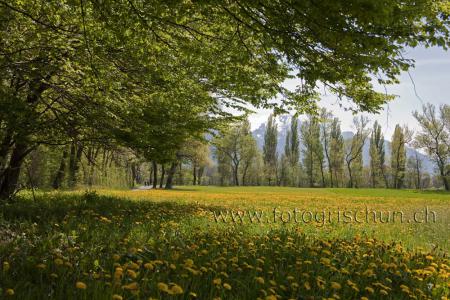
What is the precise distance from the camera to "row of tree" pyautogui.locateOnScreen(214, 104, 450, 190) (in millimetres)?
66500

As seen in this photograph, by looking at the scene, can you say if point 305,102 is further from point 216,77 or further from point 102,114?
point 102,114

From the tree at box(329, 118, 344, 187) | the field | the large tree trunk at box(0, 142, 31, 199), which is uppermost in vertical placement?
the tree at box(329, 118, 344, 187)

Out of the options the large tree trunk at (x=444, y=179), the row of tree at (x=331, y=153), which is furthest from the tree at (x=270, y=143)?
the large tree trunk at (x=444, y=179)

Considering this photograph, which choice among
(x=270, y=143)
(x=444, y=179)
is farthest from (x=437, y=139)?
(x=270, y=143)

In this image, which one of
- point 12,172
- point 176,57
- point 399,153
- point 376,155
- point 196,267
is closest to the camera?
point 196,267

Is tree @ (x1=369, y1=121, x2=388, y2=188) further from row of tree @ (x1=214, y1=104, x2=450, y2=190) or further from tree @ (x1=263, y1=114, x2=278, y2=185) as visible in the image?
tree @ (x1=263, y1=114, x2=278, y2=185)

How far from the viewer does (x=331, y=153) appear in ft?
284

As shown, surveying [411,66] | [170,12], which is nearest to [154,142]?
[170,12]

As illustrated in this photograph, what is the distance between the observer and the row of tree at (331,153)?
66500mm

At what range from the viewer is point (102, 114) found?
10.1 m

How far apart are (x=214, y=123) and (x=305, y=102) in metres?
5.02

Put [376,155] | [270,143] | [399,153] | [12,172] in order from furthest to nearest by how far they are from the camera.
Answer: [270,143]
[376,155]
[399,153]
[12,172]

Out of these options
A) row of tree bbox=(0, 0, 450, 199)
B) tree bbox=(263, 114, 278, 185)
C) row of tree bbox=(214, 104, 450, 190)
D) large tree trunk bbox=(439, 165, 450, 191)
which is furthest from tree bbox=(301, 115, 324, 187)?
row of tree bbox=(0, 0, 450, 199)

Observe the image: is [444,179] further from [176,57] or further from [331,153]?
[176,57]
